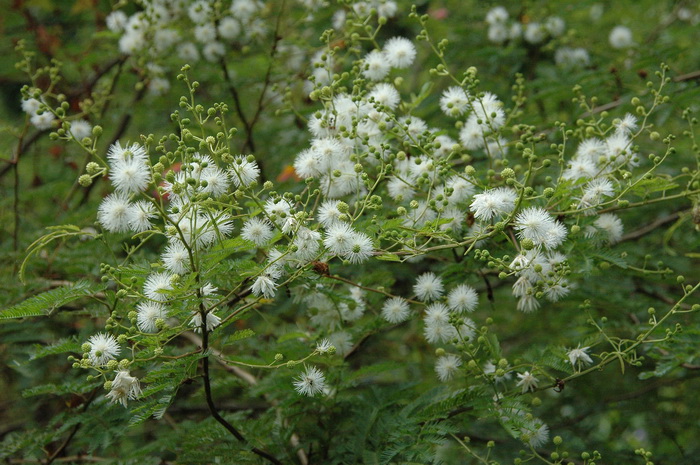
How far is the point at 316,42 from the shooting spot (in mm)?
4566

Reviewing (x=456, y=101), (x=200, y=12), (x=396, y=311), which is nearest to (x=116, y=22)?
(x=200, y=12)

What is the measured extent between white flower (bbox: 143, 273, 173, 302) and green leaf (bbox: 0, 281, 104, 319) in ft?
0.80

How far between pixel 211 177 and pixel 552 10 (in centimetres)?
343

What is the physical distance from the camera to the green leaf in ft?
7.84

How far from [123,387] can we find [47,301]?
478 mm

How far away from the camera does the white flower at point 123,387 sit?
2.19 metres

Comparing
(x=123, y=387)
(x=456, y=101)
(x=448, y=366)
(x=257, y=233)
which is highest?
(x=456, y=101)

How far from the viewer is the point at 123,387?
2215 mm

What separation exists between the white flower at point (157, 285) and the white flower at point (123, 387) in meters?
0.26

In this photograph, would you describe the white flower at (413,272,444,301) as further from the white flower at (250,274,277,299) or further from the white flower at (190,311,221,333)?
the white flower at (190,311,221,333)

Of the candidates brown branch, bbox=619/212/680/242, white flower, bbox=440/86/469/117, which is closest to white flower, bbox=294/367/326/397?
white flower, bbox=440/86/469/117

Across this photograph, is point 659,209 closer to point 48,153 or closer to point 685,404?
point 685,404

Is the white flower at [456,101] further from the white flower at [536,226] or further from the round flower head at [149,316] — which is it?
the round flower head at [149,316]

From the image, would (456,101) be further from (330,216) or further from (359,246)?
(359,246)
